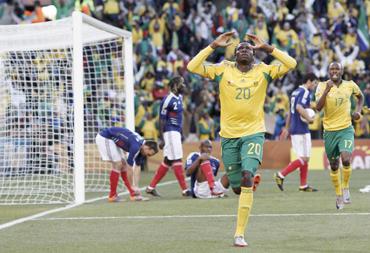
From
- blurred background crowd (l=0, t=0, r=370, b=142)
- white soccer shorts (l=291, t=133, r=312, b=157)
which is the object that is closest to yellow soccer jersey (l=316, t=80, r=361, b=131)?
white soccer shorts (l=291, t=133, r=312, b=157)

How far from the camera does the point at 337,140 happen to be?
1700 cm

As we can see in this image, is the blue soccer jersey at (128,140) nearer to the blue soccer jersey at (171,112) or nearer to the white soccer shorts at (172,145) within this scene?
the white soccer shorts at (172,145)

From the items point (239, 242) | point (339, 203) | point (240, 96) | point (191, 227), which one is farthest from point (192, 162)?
point (239, 242)

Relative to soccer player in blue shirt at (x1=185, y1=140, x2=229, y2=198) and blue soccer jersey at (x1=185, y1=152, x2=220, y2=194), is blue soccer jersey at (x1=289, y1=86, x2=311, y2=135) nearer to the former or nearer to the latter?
blue soccer jersey at (x1=185, y1=152, x2=220, y2=194)

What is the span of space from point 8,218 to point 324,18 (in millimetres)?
21925

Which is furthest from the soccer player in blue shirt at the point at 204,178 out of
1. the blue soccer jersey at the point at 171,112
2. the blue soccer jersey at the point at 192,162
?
the blue soccer jersey at the point at 171,112

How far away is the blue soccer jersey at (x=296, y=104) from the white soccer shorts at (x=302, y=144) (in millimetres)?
100

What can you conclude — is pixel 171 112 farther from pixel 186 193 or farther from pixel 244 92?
pixel 244 92

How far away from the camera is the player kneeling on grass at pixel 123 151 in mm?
18438

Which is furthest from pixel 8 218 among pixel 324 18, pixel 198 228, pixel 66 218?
pixel 324 18

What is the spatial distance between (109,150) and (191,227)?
543 cm

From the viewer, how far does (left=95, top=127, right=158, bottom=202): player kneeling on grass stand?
18.4 m

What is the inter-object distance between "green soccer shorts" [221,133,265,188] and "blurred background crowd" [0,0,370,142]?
19252 mm

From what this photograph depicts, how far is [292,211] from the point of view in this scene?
15.8 meters
